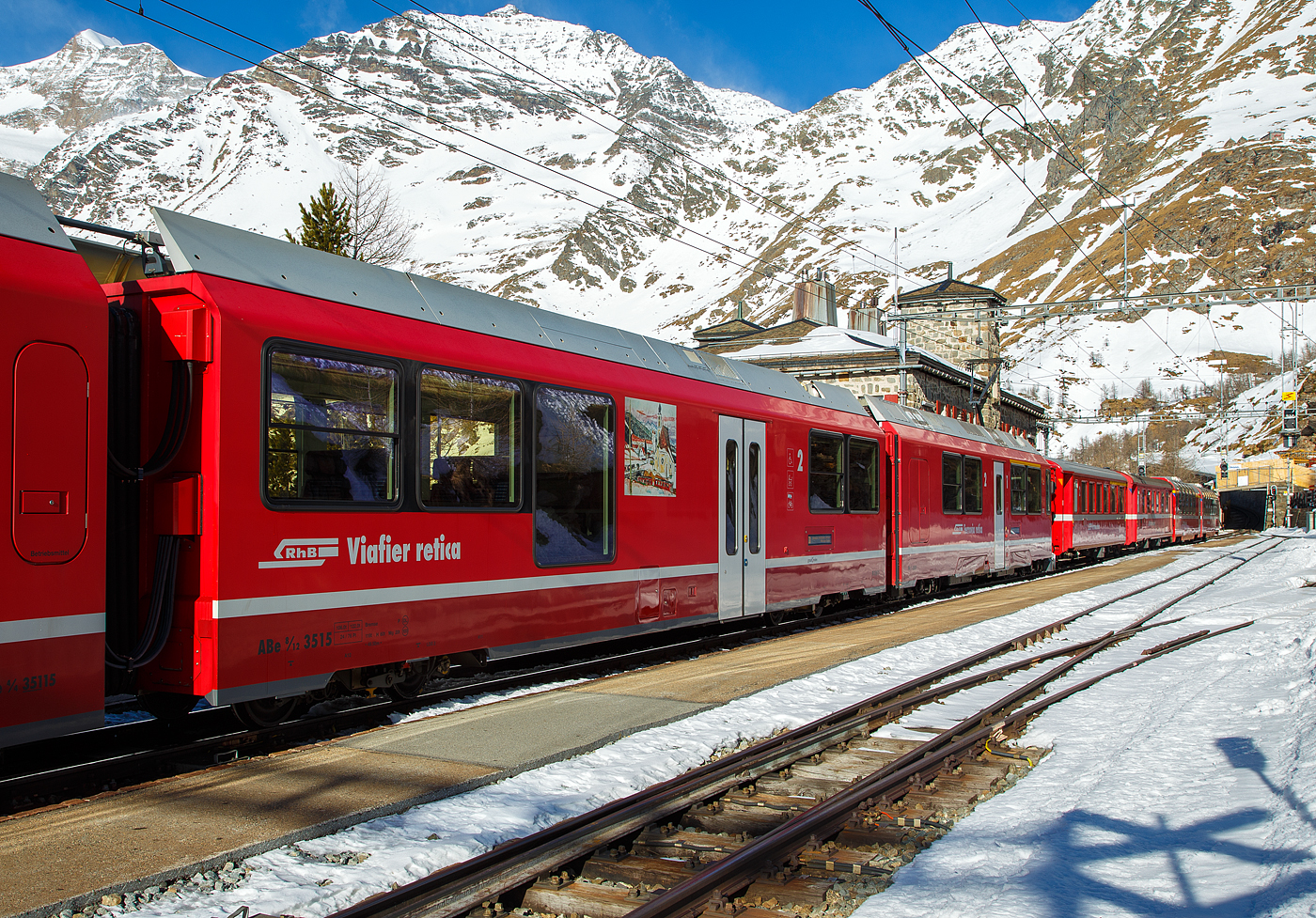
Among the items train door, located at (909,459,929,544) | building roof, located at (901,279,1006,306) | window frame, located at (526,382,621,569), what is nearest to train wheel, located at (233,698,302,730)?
window frame, located at (526,382,621,569)

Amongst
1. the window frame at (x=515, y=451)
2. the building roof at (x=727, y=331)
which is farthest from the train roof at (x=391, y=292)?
the building roof at (x=727, y=331)

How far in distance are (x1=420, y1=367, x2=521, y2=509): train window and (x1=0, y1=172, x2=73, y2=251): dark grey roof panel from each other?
262 cm

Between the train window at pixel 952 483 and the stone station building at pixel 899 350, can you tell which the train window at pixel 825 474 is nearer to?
the train window at pixel 952 483

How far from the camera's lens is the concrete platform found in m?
4.60

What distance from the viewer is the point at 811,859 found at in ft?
16.4

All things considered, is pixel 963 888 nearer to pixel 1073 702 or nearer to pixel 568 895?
pixel 568 895

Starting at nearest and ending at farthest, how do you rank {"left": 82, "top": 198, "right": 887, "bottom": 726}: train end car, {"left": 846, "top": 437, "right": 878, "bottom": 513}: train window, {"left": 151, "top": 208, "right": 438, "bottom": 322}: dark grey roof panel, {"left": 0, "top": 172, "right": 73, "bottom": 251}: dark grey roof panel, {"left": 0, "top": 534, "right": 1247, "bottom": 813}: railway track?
1. {"left": 0, "top": 172, "right": 73, "bottom": 251}: dark grey roof panel
2. {"left": 0, "top": 534, "right": 1247, "bottom": 813}: railway track
3. {"left": 82, "top": 198, "right": 887, "bottom": 726}: train end car
4. {"left": 151, "top": 208, "right": 438, "bottom": 322}: dark grey roof panel
5. {"left": 846, "top": 437, "right": 878, "bottom": 513}: train window

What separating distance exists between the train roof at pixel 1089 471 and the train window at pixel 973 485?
8.57 m

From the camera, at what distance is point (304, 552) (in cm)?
685

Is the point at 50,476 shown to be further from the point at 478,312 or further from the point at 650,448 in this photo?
the point at 650,448

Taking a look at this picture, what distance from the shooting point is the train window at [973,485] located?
781 inches

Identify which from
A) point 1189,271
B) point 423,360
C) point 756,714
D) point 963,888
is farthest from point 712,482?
point 1189,271

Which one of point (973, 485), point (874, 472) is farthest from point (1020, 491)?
point (874, 472)

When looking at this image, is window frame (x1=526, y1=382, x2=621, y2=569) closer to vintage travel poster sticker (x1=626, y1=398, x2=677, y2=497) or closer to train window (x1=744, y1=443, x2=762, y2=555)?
vintage travel poster sticker (x1=626, y1=398, x2=677, y2=497)
